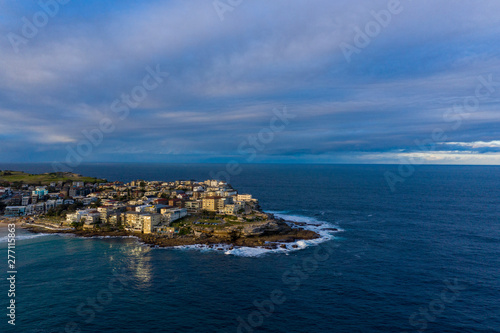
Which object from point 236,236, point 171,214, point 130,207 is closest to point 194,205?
point 171,214

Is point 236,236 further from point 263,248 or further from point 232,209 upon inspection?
point 232,209

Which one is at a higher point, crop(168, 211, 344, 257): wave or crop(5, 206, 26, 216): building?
crop(5, 206, 26, 216): building

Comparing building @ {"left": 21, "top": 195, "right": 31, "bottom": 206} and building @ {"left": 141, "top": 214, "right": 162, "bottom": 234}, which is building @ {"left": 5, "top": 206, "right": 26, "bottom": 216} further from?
building @ {"left": 141, "top": 214, "right": 162, "bottom": 234}

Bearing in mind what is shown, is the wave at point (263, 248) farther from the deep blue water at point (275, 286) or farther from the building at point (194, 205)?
the building at point (194, 205)

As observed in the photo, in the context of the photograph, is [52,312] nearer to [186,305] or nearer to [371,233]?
[186,305]

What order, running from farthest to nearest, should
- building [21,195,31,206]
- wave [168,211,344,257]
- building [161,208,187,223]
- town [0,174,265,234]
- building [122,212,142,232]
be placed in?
building [21,195,31,206] → town [0,174,265,234] → building [161,208,187,223] → building [122,212,142,232] → wave [168,211,344,257]

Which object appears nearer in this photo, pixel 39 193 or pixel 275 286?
pixel 275 286

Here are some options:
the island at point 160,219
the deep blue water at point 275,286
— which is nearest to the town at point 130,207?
the island at point 160,219

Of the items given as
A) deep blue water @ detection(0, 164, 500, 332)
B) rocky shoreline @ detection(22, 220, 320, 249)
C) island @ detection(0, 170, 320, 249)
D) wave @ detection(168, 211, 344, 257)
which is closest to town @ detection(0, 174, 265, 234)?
island @ detection(0, 170, 320, 249)

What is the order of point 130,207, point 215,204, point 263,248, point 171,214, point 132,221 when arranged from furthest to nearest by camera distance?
point 215,204
point 130,207
point 171,214
point 132,221
point 263,248
